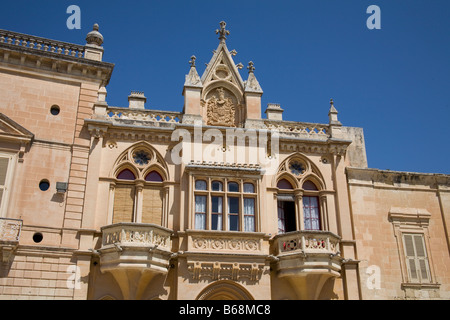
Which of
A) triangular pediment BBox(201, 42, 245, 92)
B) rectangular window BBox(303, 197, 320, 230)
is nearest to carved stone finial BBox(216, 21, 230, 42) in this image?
triangular pediment BBox(201, 42, 245, 92)

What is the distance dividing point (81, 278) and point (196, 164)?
20.7 feet

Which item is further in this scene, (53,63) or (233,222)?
(53,63)

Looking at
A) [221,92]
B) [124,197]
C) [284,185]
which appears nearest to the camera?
[124,197]

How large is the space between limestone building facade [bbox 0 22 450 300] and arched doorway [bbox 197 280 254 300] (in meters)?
0.06

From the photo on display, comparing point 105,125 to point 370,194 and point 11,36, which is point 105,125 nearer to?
point 11,36

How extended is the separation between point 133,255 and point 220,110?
8.14 metres

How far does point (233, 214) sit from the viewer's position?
2091cm

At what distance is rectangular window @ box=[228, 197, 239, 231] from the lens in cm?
2077

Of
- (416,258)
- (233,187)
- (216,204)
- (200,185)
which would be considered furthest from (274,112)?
(416,258)

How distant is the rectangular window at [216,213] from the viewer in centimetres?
2064

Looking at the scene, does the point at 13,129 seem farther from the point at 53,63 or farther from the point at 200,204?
the point at 200,204

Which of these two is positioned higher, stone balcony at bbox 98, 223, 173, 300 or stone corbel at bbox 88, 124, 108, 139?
stone corbel at bbox 88, 124, 108, 139

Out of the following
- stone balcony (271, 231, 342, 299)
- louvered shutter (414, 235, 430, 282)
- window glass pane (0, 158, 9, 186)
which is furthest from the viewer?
louvered shutter (414, 235, 430, 282)

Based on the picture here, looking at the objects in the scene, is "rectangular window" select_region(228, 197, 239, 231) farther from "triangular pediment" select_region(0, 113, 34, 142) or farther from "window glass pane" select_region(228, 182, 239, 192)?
"triangular pediment" select_region(0, 113, 34, 142)
